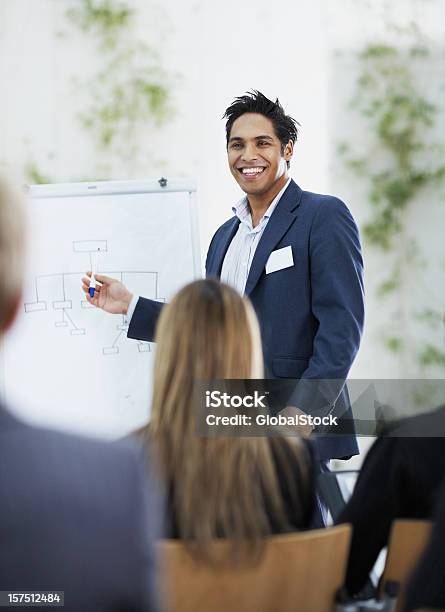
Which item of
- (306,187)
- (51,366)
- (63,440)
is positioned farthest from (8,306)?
(306,187)

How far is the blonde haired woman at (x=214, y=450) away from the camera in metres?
1.31

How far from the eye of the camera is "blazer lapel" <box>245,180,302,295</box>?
2541 mm

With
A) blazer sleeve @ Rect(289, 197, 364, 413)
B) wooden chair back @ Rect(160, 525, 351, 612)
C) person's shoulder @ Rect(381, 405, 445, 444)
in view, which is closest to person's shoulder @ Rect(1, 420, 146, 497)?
wooden chair back @ Rect(160, 525, 351, 612)

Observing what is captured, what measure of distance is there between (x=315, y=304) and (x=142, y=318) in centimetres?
61

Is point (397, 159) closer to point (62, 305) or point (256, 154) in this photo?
point (256, 154)

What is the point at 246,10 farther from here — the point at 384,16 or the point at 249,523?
the point at 249,523

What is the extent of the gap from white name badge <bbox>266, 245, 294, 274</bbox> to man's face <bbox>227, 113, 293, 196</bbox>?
0.27 meters

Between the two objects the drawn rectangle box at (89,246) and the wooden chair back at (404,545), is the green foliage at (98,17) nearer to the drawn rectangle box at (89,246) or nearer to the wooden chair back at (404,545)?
the drawn rectangle box at (89,246)

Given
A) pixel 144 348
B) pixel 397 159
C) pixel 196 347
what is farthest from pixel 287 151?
pixel 397 159

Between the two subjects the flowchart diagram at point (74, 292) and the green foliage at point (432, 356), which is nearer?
the flowchart diagram at point (74, 292)

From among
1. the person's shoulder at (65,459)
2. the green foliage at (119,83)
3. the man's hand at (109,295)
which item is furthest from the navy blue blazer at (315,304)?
the green foliage at (119,83)

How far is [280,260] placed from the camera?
8.23ft

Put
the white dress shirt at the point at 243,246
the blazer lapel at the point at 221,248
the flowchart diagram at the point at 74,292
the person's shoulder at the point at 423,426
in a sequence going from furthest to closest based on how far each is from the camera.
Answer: the flowchart diagram at the point at 74,292, the blazer lapel at the point at 221,248, the white dress shirt at the point at 243,246, the person's shoulder at the point at 423,426

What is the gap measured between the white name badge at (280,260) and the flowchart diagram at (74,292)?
636 millimetres
